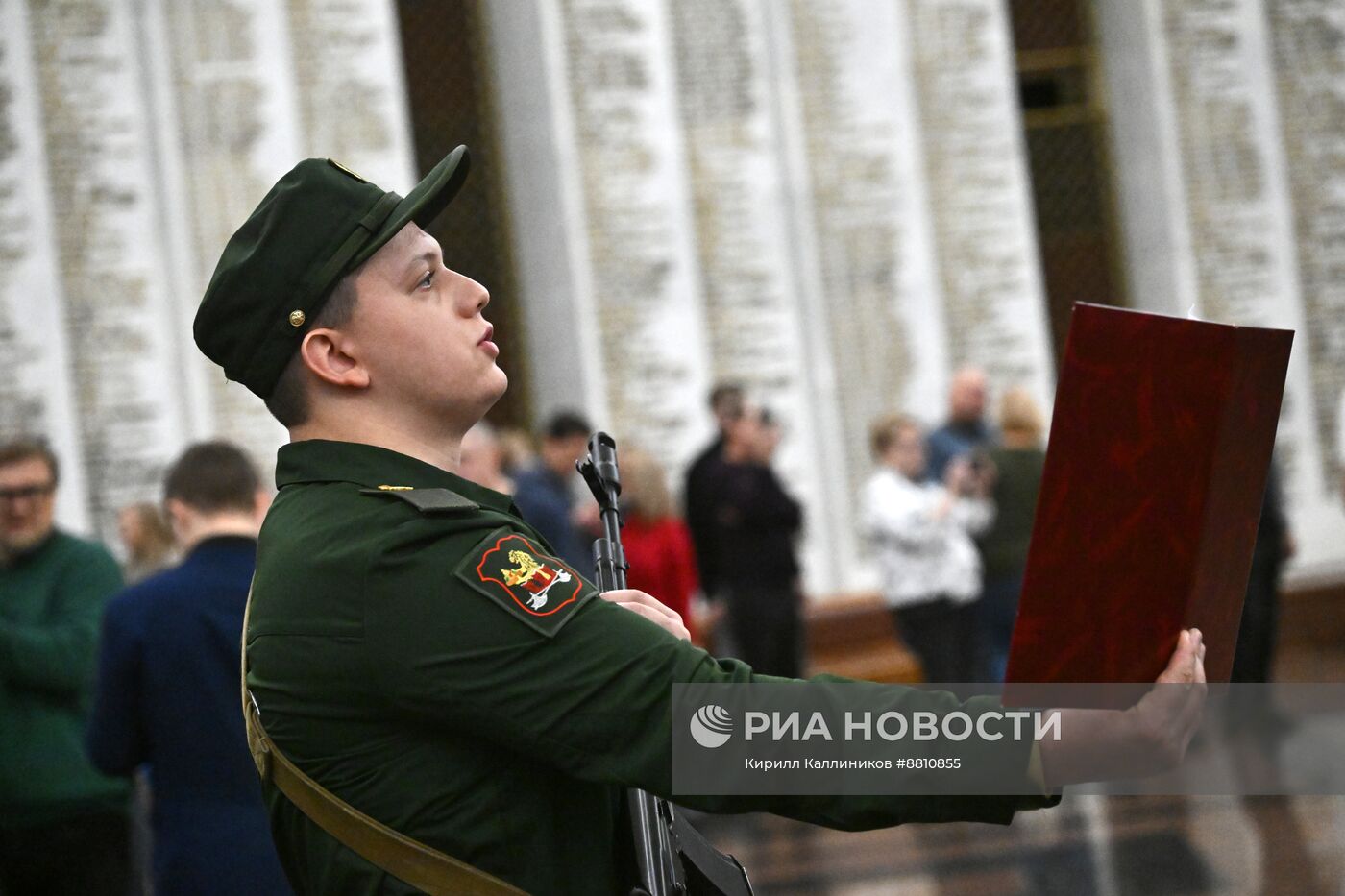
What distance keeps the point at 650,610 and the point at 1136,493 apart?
508 mm

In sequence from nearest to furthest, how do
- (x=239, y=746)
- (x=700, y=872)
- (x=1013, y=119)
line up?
(x=700, y=872) → (x=239, y=746) → (x=1013, y=119)

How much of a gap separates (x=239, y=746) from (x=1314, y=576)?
32.3ft

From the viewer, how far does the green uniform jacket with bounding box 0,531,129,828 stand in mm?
4699

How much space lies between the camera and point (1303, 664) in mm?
11266

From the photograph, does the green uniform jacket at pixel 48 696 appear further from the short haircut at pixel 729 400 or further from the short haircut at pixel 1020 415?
the short haircut at pixel 1020 415

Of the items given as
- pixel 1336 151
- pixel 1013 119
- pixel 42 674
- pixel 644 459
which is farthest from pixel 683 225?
pixel 42 674

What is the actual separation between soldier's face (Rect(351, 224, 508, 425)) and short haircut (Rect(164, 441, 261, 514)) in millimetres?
2444

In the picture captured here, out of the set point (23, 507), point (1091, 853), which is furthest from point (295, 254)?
point (1091, 853)

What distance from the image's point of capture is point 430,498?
5.77 feet

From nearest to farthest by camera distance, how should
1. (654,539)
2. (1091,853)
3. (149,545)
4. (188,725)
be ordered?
(188,725), (1091,853), (149,545), (654,539)

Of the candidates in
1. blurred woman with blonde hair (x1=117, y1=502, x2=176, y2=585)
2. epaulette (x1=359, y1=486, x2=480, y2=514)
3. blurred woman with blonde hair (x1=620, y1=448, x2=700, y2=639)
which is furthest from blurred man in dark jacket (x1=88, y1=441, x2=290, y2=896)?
blurred woman with blonde hair (x1=620, y1=448, x2=700, y2=639)

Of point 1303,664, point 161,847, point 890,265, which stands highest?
point 890,265

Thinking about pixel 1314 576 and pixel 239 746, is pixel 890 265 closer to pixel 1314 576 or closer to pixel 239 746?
pixel 1314 576

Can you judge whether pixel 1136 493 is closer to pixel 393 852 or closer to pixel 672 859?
pixel 672 859
